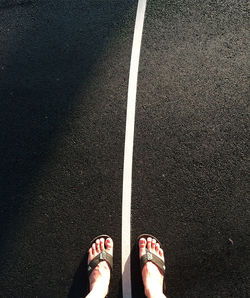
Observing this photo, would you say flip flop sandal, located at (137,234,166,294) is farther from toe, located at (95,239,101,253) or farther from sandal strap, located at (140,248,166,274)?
toe, located at (95,239,101,253)

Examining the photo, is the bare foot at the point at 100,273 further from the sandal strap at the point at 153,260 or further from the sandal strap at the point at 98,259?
the sandal strap at the point at 153,260

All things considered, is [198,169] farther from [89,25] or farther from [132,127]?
[89,25]

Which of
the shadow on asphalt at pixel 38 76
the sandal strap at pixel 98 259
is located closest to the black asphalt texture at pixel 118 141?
the shadow on asphalt at pixel 38 76

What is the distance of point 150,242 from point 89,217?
0.82m

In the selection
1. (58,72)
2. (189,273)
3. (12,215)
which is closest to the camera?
(189,273)

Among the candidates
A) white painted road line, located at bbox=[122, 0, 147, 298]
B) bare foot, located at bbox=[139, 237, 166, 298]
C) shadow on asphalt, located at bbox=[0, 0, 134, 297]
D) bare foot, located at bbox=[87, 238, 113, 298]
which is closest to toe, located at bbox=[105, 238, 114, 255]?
bare foot, located at bbox=[87, 238, 113, 298]

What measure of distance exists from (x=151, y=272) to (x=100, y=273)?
0.62 metres

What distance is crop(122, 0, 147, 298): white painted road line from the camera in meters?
3.16

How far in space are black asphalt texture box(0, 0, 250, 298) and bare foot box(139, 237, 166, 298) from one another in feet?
0.36

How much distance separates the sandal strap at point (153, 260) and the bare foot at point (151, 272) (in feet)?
0.10

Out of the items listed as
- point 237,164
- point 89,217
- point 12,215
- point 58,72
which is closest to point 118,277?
point 89,217

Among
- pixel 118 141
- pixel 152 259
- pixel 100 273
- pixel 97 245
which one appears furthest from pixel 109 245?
pixel 118 141

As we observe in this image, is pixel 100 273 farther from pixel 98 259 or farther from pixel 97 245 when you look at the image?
pixel 97 245

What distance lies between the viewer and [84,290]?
313cm
